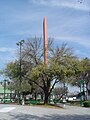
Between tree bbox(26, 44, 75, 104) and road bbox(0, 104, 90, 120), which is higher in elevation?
tree bbox(26, 44, 75, 104)

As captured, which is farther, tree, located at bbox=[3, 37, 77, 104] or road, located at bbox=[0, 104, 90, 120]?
tree, located at bbox=[3, 37, 77, 104]

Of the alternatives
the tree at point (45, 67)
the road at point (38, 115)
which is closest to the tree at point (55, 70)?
the tree at point (45, 67)

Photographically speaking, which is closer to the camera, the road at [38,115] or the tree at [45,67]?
the road at [38,115]

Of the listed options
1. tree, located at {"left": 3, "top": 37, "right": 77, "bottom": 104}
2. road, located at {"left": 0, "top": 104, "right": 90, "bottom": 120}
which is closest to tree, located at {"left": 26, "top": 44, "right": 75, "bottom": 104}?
tree, located at {"left": 3, "top": 37, "right": 77, "bottom": 104}

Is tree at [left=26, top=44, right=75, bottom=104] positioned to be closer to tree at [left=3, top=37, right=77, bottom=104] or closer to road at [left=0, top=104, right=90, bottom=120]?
tree at [left=3, top=37, right=77, bottom=104]

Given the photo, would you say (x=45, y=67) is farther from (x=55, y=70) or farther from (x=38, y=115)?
(x=38, y=115)

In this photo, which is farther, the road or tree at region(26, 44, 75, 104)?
tree at region(26, 44, 75, 104)

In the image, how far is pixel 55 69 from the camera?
43.3m

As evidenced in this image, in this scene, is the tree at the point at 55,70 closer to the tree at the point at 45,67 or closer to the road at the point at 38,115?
the tree at the point at 45,67

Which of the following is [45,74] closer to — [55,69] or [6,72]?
[55,69]

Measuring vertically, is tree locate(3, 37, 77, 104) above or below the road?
above

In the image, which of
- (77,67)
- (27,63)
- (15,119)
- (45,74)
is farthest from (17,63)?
(15,119)

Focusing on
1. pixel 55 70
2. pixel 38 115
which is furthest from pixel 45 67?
pixel 38 115

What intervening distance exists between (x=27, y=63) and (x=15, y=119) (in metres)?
27.0
